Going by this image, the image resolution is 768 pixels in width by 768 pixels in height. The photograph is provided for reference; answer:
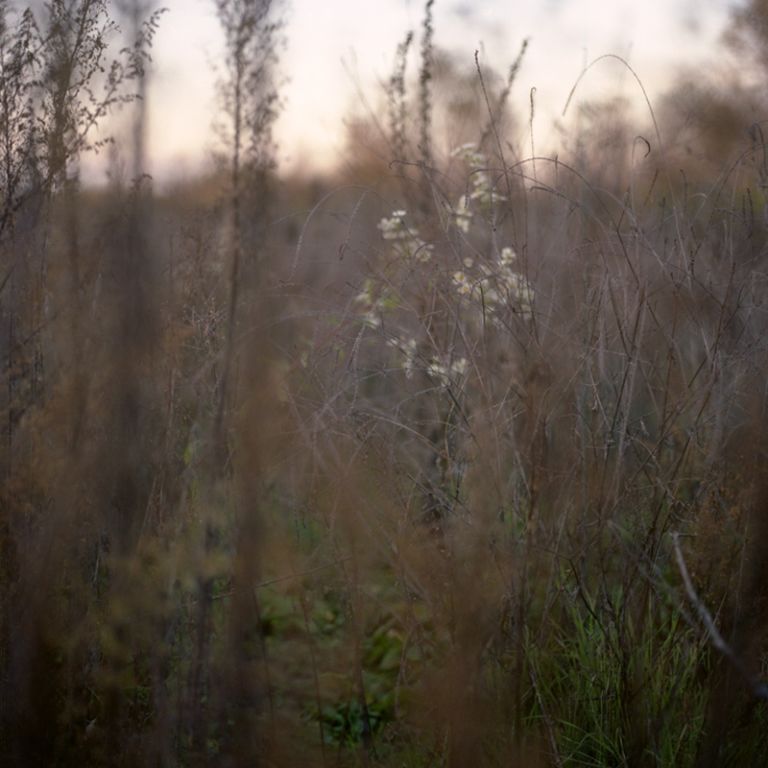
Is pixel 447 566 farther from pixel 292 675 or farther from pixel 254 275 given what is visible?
pixel 292 675

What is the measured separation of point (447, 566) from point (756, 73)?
12.4 feet

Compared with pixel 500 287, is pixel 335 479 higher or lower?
lower

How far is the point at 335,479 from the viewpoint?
236cm

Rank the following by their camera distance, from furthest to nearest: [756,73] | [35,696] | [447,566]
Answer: [756,73]
[35,696]
[447,566]

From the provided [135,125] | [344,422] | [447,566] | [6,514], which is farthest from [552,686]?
[135,125]

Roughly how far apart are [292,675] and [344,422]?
138 cm

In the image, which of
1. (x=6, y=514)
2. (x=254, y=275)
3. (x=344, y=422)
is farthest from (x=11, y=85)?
(x=344, y=422)

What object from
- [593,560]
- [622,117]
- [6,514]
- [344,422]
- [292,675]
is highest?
[622,117]

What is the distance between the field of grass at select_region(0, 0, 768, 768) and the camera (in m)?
2.36

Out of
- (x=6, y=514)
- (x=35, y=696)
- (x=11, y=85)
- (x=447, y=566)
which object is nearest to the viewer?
(x=447, y=566)

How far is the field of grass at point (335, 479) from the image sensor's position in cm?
236

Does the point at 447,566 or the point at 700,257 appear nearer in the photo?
the point at 447,566

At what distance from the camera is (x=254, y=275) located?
268 centimetres

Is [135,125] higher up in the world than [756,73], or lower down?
lower down
